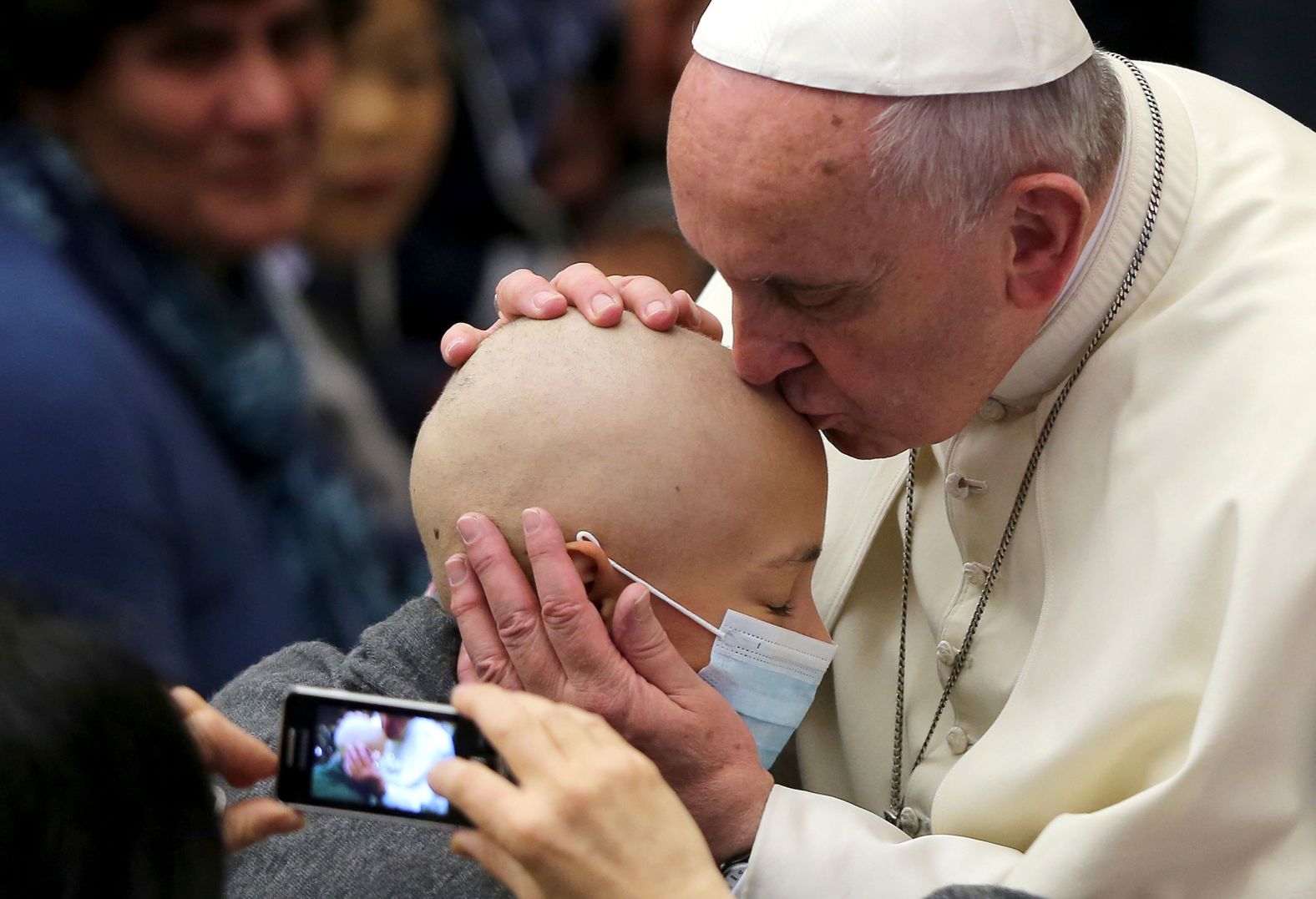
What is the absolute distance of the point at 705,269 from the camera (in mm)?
5953

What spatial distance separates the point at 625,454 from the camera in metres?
2.05

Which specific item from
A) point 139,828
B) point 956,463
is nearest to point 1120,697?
point 956,463

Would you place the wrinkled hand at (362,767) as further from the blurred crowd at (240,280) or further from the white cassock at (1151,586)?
the white cassock at (1151,586)

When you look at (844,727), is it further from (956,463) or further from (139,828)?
(139,828)

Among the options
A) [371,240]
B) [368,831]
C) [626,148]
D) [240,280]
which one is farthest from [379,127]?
[368,831]

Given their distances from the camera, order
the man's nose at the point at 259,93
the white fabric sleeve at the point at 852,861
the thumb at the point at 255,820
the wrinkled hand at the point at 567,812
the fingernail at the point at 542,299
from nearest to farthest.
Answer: the wrinkled hand at the point at 567,812 → the thumb at the point at 255,820 → the white fabric sleeve at the point at 852,861 → the fingernail at the point at 542,299 → the man's nose at the point at 259,93

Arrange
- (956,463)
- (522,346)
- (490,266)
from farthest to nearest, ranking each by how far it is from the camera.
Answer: (490,266) → (956,463) → (522,346)

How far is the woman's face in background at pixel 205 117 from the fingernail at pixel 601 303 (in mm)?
1721

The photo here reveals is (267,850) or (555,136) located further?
(555,136)

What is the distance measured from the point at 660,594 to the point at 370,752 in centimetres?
50

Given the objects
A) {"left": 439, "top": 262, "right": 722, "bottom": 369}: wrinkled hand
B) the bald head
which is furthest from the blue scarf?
the bald head

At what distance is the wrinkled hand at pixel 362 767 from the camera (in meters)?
1.74

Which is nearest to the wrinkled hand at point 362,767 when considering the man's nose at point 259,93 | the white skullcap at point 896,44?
the white skullcap at point 896,44

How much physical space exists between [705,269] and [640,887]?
440cm
